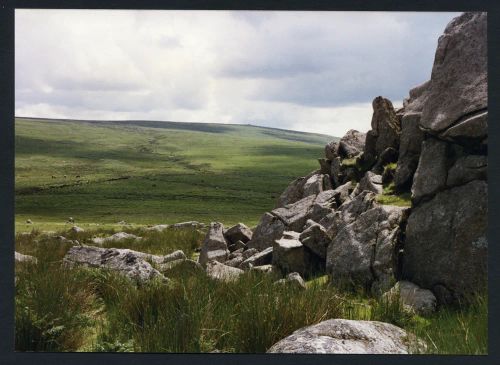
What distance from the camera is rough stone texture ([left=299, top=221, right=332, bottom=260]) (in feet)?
35.4

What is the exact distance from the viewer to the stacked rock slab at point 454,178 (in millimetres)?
8516

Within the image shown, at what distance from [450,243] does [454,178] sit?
106 cm

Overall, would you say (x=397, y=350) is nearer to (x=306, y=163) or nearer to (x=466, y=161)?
(x=466, y=161)

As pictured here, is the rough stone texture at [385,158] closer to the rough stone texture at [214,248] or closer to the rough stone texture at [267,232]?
the rough stone texture at [267,232]

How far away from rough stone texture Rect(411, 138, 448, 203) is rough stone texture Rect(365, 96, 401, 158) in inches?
105

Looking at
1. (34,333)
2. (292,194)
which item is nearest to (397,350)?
(34,333)

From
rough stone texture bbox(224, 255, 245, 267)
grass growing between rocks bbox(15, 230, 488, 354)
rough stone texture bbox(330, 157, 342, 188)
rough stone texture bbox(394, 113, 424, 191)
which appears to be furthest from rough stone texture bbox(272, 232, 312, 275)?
rough stone texture bbox(330, 157, 342, 188)

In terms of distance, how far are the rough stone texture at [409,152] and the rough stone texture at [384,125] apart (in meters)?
1.38

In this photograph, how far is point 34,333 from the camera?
24.1 ft

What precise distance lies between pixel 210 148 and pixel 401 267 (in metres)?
157

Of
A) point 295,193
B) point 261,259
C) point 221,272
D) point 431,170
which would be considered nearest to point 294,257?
point 261,259

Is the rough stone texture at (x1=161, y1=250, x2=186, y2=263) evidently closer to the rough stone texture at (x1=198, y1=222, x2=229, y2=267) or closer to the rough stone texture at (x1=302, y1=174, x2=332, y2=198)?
the rough stone texture at (x1=198, y1=222, x2=229, y2=267)

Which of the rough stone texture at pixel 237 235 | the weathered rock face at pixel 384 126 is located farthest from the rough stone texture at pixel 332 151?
the rough stone texture at pixel 237 235

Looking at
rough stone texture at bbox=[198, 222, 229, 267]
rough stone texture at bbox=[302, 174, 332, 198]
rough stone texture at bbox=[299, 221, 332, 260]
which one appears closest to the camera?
rough stone texture at bbox=[299, 221, 332, 260]
